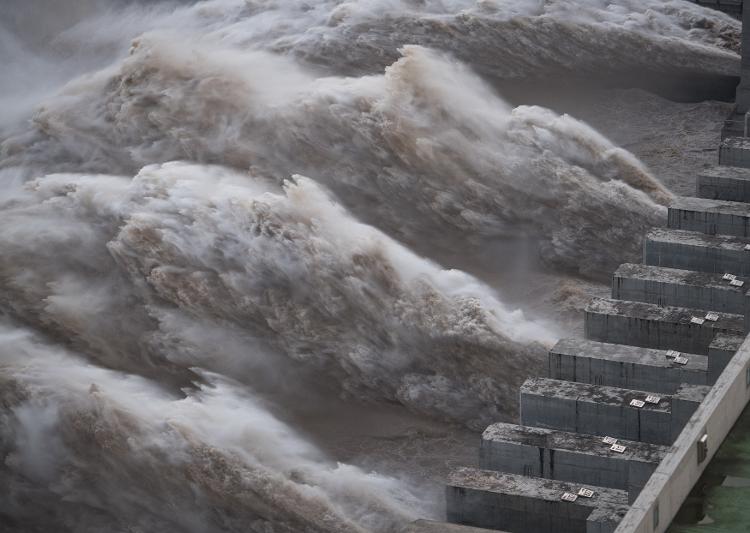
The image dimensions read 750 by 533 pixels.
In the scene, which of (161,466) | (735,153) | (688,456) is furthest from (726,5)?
(688,456)

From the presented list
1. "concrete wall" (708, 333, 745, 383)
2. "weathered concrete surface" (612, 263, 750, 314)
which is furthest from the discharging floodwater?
"weathered concrete surface" (612, 263, 750, 314)

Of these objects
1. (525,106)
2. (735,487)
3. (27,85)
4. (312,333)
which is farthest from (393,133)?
(735,487)

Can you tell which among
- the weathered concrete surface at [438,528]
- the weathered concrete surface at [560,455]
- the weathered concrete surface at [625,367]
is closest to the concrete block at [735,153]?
the weathered concrete surface at [625,367]

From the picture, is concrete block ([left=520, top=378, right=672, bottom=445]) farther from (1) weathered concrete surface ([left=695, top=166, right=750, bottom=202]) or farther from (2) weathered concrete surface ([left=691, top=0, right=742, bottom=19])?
(2) weathered concrete surface ([left=691, top=0, right=742, bottom=19])

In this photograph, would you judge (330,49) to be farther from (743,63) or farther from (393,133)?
(743,63)

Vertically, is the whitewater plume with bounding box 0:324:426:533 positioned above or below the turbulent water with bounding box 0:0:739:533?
below

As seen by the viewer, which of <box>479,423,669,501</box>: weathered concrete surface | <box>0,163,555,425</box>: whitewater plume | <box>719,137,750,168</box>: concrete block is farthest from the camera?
<box>719,137,750,168</box>: concrete block
